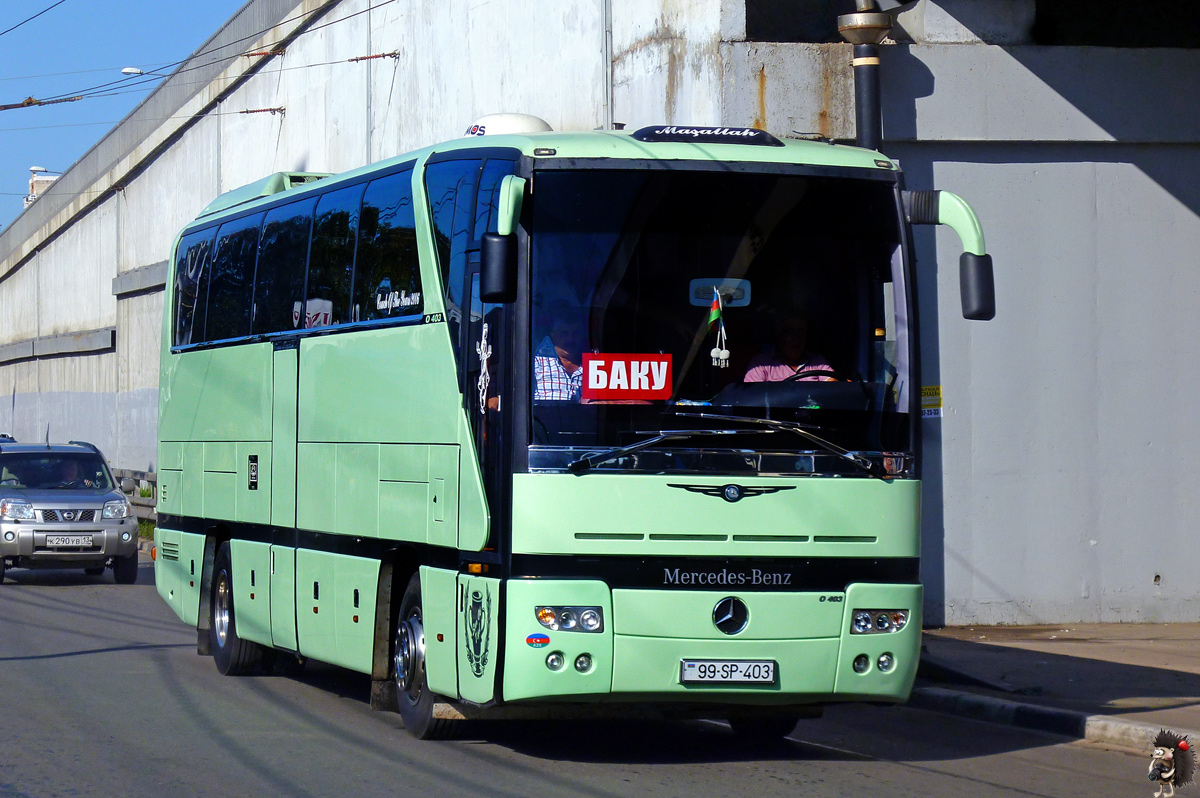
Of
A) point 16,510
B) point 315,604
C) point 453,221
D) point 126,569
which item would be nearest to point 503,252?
point 453,221

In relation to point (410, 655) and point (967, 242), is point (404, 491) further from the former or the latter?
point (967, 242)

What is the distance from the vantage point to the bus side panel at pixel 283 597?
36.0 ft

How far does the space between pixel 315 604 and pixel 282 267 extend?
2511 millimetres

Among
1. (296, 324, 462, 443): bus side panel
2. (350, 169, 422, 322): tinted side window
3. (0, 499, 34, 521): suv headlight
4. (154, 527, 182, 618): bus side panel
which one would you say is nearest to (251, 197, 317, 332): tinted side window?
(296, 324, 462, 443): bus side panel

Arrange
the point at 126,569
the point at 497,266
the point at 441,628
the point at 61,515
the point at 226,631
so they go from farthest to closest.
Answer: the point at 126,569 → the point at 61,515 → the point at 226,631 → the point at 441,628 → the point at 497,266

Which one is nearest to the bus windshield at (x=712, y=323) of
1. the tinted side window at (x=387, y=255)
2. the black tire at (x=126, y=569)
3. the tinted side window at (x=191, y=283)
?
the tinted side window at (x=387, y=255)

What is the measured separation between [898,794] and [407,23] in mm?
18445

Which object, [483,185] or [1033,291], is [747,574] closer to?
[483,185]

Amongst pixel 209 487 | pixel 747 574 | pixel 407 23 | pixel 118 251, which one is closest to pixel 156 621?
pixel 209 487

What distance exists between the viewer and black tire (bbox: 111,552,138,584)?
20.5 m

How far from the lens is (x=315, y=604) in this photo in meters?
10.6

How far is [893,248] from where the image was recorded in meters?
8.50

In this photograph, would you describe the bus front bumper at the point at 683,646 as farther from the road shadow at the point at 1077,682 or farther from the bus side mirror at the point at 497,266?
the road shadow at the point at 1077,682

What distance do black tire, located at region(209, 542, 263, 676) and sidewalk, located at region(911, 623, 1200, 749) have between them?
502 cm
